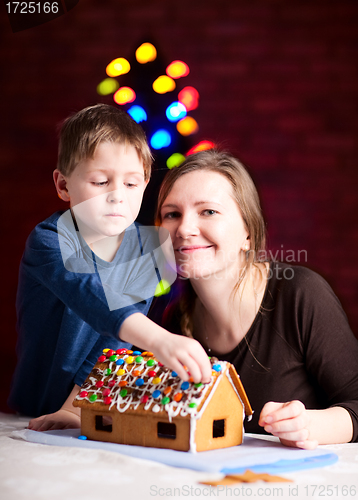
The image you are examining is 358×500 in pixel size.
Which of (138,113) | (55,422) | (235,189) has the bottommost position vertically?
(55,422)

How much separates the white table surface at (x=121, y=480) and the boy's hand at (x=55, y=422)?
0.19 m

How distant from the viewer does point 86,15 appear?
4.06 feet

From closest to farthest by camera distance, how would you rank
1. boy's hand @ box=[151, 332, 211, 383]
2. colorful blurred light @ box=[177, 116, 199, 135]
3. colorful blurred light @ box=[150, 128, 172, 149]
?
boy's hand @ box=[151, 332, 211, 383]
colorful blurred light @ box=[150, 128, 172, 149]
colorful blurred light @ box=[177, 116, 199, 135]

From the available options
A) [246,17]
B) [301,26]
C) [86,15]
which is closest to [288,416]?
[86,15]

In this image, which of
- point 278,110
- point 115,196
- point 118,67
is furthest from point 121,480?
point 278,110

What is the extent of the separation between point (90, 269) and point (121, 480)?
334 mm

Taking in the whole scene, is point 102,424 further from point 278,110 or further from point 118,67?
point 278,110

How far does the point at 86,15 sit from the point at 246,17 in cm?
72

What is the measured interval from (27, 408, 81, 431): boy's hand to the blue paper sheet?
0.34 feet

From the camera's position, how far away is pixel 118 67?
96 centimetres

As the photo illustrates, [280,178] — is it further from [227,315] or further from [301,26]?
[227,315]

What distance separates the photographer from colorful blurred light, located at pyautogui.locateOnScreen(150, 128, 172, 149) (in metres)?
0.91

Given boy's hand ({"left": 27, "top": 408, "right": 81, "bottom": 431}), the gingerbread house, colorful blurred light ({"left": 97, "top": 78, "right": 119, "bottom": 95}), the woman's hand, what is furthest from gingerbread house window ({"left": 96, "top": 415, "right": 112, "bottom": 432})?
colorful blurred light ({"left": 97, "top": 78, "right": 119, "bottom": 95})

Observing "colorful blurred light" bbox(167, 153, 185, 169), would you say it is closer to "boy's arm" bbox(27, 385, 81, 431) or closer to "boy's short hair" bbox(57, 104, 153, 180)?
"boy's short hair" bbox(57, 104, 153, 180)
